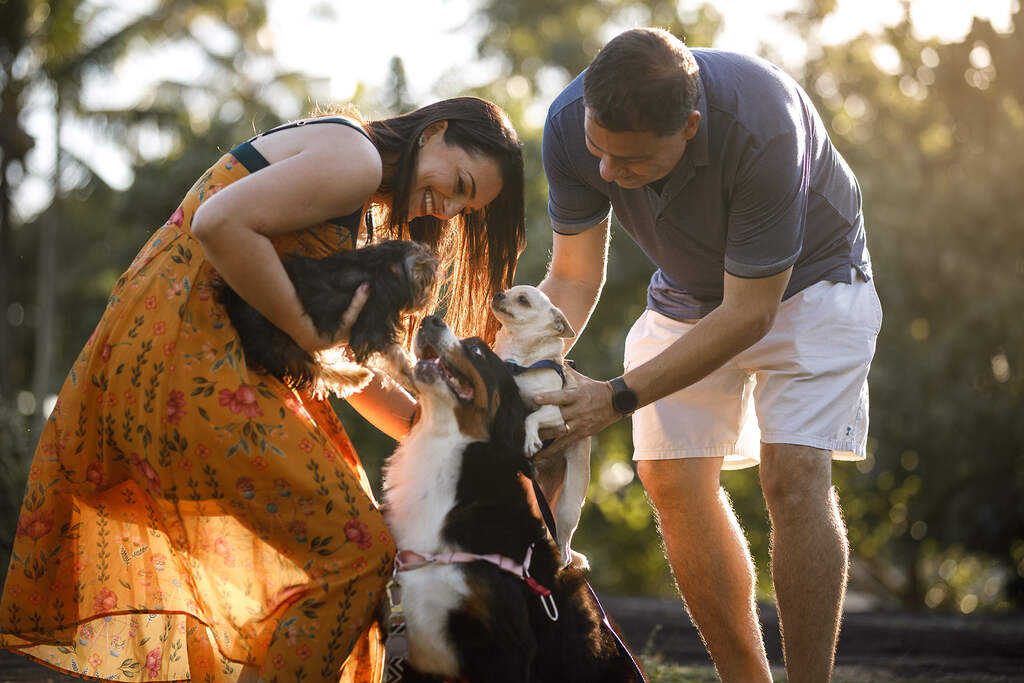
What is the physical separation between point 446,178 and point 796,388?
150cm

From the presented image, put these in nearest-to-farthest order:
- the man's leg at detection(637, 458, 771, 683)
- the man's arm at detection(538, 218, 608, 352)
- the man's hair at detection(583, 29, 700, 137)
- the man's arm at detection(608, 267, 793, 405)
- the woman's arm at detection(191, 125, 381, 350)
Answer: the woman's arm at detection(191, 125, 381, 350) → the man's hair at detection(583, 29, 700, 137) → the man's arm at detection(608, 267, 793, 405) → the man's leg at detection(637, 458, 771, 683) → the man's arm at detection(538, 218, 608, 352)

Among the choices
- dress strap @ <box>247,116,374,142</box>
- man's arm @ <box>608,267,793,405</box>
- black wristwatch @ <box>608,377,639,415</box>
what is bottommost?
black wristwatch @ <box>608,377,639,415</box>

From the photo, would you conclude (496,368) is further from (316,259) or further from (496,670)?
(496,670)

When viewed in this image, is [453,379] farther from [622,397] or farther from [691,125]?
[691,125]

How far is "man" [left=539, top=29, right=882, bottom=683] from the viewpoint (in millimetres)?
3412

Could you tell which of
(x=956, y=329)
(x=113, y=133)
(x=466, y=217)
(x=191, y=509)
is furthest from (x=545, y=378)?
(x=113, y=133)

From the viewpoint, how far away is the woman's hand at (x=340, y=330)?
3.10 meters

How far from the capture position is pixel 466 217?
12.9 ft

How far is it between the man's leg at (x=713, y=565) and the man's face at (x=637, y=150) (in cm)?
123

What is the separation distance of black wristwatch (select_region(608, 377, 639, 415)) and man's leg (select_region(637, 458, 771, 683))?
594mm

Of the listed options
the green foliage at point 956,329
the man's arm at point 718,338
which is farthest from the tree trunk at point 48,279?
the man's arm at point 718,338

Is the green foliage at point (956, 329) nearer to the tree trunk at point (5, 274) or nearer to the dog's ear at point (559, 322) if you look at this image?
the dog's ear at point (559, 322)

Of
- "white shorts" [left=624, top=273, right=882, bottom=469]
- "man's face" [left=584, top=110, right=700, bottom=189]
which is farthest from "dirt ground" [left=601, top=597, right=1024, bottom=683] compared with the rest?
"man's face" [left=584, top=110, right=700, bottom=189]

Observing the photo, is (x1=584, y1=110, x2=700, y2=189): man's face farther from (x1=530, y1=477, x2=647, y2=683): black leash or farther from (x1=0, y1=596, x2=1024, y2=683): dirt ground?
(x1=0, y1=596, x2=1024, y2=683): dirt ground
